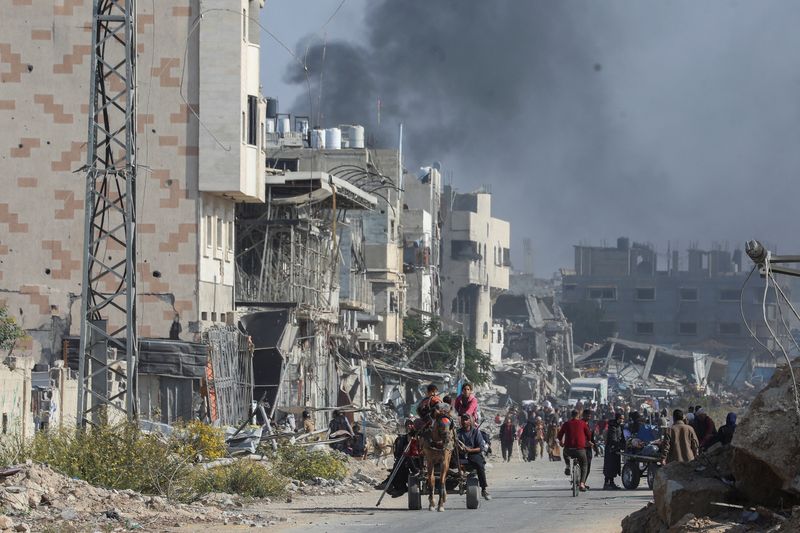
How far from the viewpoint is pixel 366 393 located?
55.3 metres

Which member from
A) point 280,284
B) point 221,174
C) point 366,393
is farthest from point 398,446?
point 366,393

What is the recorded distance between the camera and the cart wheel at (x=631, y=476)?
26.6 meters

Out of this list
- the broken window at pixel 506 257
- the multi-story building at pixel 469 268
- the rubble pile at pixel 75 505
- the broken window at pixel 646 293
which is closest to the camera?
the rubble pile at pixel 75 505

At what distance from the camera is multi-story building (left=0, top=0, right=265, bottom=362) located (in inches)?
1569

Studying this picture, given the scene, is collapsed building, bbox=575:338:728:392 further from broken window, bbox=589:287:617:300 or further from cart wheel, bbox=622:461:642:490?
cart wheel, bbox=622:461:642:490

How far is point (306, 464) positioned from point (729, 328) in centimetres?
10880

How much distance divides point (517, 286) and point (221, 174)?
101m

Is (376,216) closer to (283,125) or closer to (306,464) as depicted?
(283,125)

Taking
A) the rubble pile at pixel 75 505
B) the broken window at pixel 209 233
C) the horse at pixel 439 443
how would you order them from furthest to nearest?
the broken window at pixel 209 233 → the horse at pixel 439 443 → the rubble pile at pixel 75 505

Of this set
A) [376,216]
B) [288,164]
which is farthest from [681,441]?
[376,216]

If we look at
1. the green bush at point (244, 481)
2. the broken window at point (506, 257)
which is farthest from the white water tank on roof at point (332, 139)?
the broken window at point (506, 257)

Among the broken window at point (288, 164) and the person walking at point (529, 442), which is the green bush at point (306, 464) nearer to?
the person walking at point (529, 442)

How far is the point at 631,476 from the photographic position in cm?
2662

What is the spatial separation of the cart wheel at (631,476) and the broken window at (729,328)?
107m
